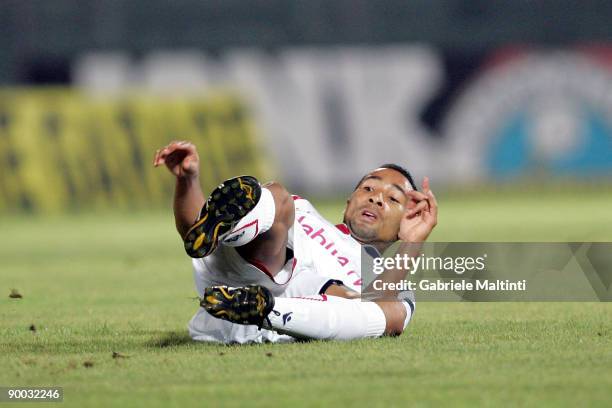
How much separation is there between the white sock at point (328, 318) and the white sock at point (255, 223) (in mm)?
320

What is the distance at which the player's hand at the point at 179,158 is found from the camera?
5.40 meters

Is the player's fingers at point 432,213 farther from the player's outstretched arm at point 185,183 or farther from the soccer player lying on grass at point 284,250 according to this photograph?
the player's outstretched arm at point 185,183

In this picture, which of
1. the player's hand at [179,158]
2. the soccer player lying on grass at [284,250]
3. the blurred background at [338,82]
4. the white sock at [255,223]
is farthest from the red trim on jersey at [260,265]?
the blurred background at [338,82]

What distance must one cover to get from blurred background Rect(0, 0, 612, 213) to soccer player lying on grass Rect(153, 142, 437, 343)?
1519 cm

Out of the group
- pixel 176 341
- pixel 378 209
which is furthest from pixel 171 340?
pixel 378 209

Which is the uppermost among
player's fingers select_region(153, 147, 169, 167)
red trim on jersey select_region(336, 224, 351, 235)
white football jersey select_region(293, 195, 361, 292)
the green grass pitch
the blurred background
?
the blurred background

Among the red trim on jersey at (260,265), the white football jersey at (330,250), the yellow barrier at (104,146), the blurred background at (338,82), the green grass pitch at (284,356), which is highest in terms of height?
the blurred background at (338,82)

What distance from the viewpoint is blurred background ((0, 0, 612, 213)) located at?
21703 mm

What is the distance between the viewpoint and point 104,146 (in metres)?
20.7

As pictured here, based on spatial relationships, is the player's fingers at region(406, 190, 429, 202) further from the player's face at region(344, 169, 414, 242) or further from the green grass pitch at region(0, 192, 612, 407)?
the green grass pitch at region(0, 192, 612, 407)

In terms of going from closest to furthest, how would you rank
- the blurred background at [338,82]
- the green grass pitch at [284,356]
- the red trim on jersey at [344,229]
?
the green grass pitch at [284,356] → the red trim on jersey at [344,229] → the blurred background at [338,82]

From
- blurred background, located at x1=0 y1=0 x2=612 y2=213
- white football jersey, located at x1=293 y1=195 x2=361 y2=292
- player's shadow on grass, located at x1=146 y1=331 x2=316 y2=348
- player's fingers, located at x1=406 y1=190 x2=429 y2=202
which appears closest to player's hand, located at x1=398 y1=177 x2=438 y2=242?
player's fingers, located at x1=406 y1=190 x2=429 y2=202

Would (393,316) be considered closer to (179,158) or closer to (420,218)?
(420,218)

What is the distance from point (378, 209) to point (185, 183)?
1.08 meters
